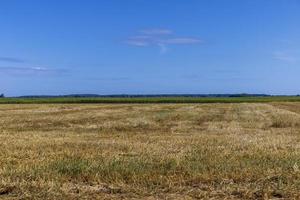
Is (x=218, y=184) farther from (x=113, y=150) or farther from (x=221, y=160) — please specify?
(x=113, y=150)

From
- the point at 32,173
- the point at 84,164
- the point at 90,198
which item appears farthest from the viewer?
the point at 84,164

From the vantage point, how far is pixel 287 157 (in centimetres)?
1375

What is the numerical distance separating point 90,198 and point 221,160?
4864 mm

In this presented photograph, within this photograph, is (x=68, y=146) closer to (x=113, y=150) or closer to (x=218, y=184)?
(x=113, y=150)

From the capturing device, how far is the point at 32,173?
11.1 metres

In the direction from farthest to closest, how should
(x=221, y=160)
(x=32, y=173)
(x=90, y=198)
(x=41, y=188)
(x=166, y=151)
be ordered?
(x=166, y=151) < (x=221, y=160) < (x=32, y=173) < (x=41, y=188) < (x=90, y=198)

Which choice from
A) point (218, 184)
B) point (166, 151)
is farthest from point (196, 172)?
point (166, 151)

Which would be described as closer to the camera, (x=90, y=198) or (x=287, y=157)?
(x=90, y=198)

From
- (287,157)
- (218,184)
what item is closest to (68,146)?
(287,157)

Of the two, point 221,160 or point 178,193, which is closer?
point 178,193

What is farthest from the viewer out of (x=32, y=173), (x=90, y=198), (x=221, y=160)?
(x=221, y=160)

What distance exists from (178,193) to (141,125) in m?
20.1

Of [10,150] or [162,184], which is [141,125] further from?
[162,184]

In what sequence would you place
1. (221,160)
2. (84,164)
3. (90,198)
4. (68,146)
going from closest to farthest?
(90,198) < (84,164) < (221,160) < (68,146)
